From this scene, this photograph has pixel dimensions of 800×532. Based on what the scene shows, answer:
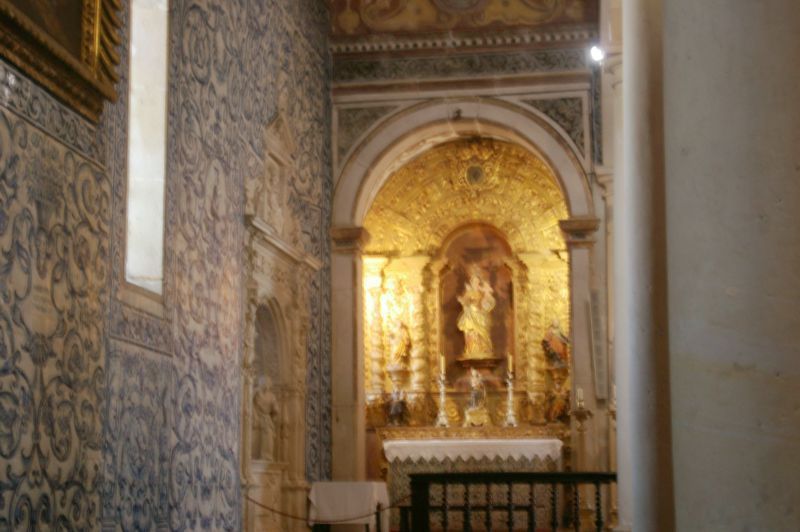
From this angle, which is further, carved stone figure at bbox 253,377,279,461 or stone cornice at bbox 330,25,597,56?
stone cornice at bbox 330,25,597,56

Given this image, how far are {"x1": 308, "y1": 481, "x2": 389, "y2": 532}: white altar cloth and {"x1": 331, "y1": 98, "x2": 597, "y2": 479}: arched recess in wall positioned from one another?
5.26ft

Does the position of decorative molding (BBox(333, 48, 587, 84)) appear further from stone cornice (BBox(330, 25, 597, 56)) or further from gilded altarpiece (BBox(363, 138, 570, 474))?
gilded altarpiece (BBox(363, 138, 570, 474))

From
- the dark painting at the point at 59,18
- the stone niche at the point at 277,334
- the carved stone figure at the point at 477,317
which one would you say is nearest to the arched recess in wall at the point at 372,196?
the stone niche at the point at 277,334

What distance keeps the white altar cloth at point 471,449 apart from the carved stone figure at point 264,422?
13.9 ft

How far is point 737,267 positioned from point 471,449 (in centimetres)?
1495

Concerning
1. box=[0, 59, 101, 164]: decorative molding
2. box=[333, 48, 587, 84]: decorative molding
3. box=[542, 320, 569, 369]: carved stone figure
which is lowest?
box=[542, 320, 569, 369]: carved stone figure

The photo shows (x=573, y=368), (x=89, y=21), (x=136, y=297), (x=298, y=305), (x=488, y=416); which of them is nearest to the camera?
(x=89, y=21)

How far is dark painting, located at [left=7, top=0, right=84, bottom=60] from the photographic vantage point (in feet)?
24.4

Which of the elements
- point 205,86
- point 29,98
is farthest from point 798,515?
point 205,86

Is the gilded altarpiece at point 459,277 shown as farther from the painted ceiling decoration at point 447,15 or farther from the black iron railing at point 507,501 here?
the painted ceiling decoration at point 447,15

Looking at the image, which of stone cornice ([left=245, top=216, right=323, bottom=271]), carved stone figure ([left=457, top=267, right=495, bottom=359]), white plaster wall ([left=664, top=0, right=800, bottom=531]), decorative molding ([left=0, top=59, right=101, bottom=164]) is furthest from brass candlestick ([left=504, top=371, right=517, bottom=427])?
white plaster wall ([left=664, top=0, right=800, bottom=531])

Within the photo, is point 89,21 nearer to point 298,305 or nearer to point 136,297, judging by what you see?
point 136,297

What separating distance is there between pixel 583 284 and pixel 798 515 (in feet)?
44.3

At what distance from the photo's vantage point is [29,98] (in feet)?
24.5
